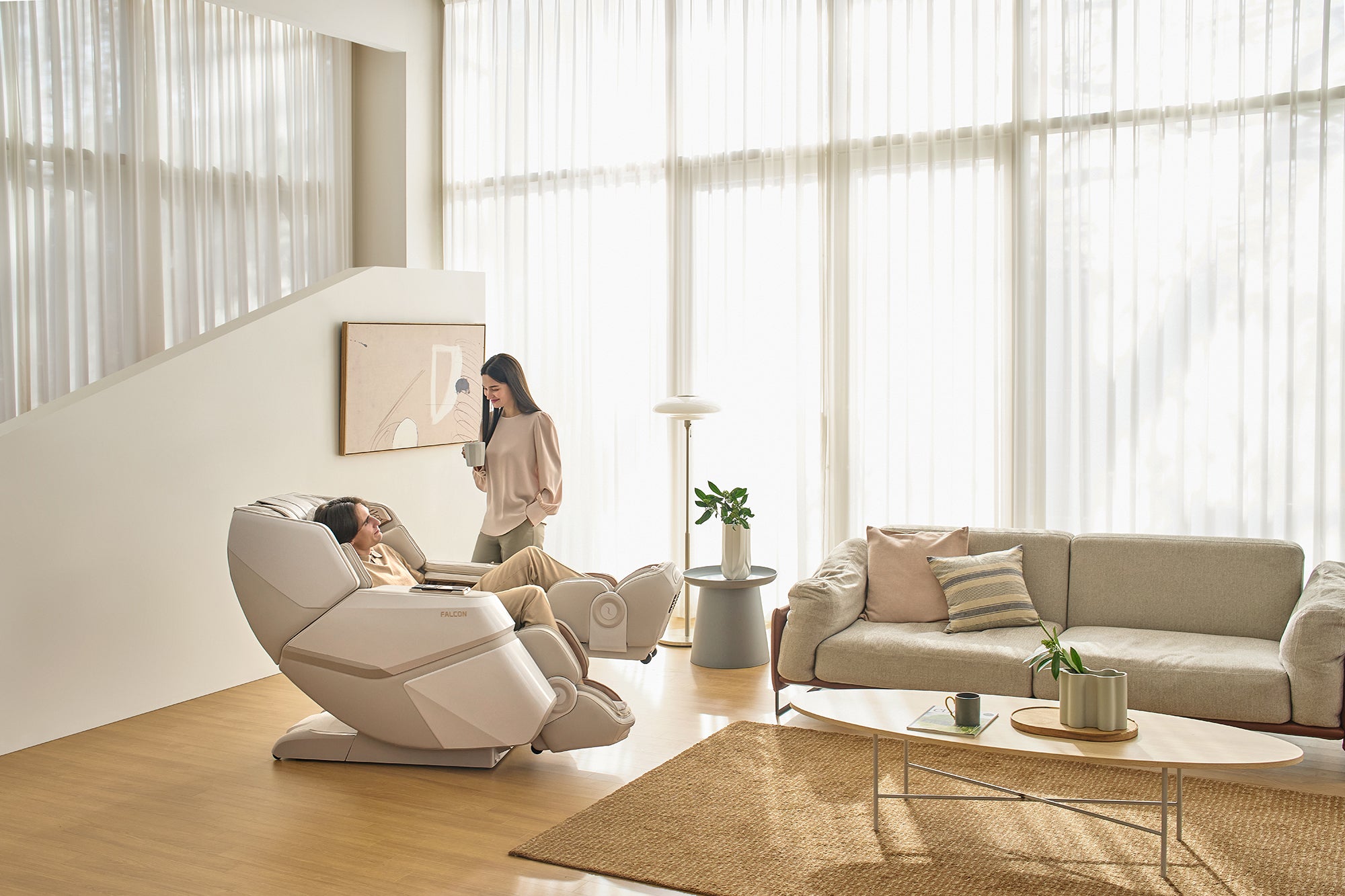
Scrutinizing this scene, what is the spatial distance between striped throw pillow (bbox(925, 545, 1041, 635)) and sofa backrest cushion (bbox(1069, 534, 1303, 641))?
0.27 metres

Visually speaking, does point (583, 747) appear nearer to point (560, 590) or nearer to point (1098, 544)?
point (560, 590)

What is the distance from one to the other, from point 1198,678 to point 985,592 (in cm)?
96

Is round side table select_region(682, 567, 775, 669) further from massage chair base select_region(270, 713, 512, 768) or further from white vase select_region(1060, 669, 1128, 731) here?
white vase select_region(1060, 669, 1128, 731)

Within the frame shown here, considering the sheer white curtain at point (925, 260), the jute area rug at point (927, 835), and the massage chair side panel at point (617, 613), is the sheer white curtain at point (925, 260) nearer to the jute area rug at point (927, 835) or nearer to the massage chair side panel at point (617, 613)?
the massage chair side panel at point (617, 613)

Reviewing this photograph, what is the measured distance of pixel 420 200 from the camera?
7.34 meters

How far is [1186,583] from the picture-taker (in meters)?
4.70

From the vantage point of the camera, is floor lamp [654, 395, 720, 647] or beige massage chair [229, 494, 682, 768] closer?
beige massage chair [229, 494, 682, 768]

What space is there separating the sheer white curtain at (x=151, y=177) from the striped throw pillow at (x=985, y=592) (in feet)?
14.5

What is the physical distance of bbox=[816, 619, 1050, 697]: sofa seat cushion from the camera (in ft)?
14.0

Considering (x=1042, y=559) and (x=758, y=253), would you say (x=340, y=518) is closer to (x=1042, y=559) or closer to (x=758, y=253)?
(x=1042, y=559)

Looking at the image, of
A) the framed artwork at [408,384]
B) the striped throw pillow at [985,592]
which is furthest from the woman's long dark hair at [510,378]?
the striped throw pillow at [985,592]

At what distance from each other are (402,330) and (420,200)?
4.72ft

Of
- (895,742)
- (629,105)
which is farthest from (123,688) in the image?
(629,105)

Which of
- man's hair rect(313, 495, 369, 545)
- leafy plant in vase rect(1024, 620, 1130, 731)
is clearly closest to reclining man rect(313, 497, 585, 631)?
man's hair rect(313, 495, 369, 545)
